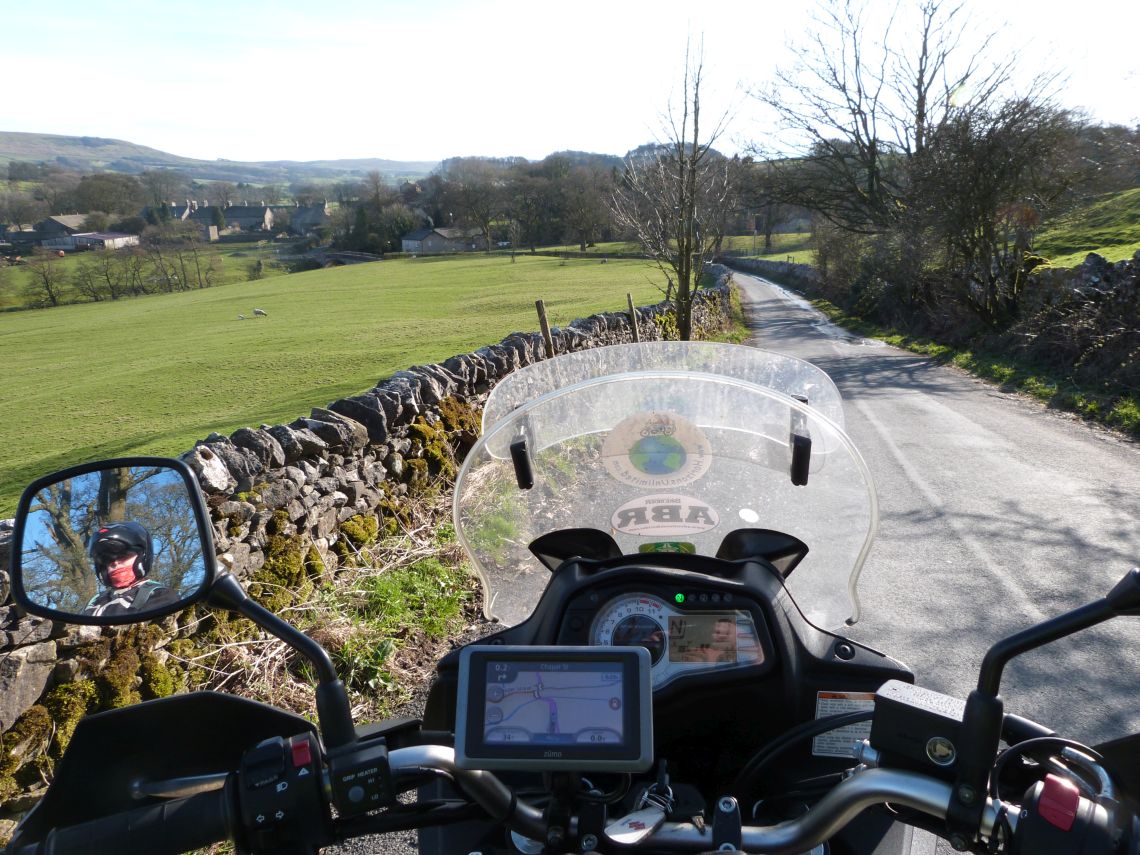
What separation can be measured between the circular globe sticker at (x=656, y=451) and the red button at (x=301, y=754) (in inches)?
44.9

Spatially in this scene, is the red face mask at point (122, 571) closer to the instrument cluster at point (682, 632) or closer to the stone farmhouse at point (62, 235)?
the instrument cluster at point (682, 632)

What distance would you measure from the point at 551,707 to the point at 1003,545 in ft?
23.3

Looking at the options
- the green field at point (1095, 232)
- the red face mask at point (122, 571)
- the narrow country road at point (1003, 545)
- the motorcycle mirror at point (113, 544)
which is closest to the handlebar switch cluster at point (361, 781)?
the motorcycle mirror at point (113, 544)

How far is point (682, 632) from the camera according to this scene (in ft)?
6.31

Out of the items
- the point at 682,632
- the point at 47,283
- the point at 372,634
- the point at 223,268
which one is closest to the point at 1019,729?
the point at 682,632

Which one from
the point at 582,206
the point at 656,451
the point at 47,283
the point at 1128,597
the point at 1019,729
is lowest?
the point at 47,283

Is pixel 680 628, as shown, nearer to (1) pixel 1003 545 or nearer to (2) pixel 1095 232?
(1) pixel 1003 545

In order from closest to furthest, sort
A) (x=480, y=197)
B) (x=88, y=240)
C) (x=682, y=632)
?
(x=682, y=632) → (x=88, y=240) → (x=480, y=197)

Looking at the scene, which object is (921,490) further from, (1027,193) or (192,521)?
(1027,193)

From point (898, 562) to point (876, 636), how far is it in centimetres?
163

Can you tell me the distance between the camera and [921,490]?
9062mm

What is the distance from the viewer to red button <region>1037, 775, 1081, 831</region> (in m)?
1.12

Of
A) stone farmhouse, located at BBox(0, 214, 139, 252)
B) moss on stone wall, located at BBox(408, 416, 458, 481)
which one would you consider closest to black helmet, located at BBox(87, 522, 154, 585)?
moss on stone wall, located at BBox(408, 416, 458, 481)

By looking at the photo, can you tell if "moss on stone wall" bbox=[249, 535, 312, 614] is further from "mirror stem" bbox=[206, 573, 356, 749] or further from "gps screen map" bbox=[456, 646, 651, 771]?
"gps screen map" bbox=[456, 646, 651, 771]
